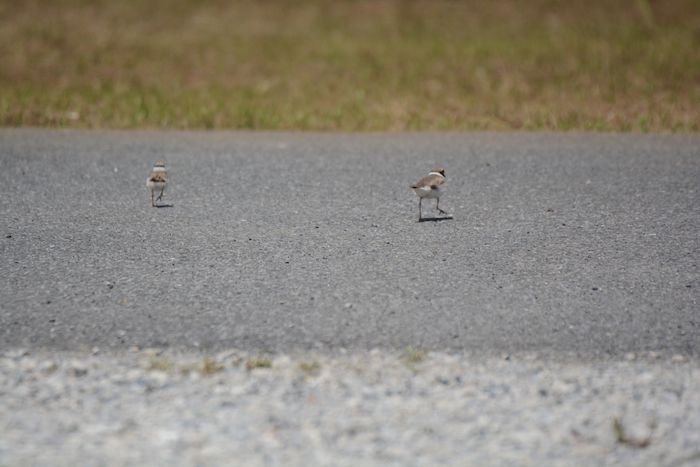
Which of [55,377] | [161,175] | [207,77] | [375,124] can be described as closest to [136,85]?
[207,77]

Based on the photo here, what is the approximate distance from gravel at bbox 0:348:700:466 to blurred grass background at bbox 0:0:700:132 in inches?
264

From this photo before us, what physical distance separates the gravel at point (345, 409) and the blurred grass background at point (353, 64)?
6.70 meters

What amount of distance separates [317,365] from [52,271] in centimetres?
234

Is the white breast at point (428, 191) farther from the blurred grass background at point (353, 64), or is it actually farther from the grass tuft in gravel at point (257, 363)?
the blurred grass background at point (353, 64)

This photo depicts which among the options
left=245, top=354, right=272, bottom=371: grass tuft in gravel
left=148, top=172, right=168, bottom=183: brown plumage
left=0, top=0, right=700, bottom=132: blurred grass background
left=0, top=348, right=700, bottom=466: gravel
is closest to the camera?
left=0, top=348, right=700, bottom=466: gravel

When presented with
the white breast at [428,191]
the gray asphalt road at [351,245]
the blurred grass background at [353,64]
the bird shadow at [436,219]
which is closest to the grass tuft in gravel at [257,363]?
the gray asphalt road at [351,245]

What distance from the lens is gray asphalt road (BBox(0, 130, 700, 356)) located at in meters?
4.77

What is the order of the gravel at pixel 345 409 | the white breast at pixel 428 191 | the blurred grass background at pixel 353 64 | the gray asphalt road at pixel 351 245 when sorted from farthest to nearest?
1. the blurred grass background at pixel 353 64
2. the white breast at pixel 428 191
3. the gray asphalt road at pixel 351 245
4. the gravel at pixel 345 409

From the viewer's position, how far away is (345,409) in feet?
12.3

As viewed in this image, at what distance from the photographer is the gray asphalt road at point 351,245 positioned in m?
4.77

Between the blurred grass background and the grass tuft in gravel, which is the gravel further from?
the blurred grass background

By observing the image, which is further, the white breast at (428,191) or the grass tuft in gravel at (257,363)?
the white breast at (428,191)

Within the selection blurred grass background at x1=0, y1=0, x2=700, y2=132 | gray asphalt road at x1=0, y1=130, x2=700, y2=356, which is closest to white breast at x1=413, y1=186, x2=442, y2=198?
gray asphalt road at x1=0, y1=130, x2=700, y2=356

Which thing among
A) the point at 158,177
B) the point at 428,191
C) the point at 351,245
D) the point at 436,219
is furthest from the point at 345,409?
the point at 158,177
